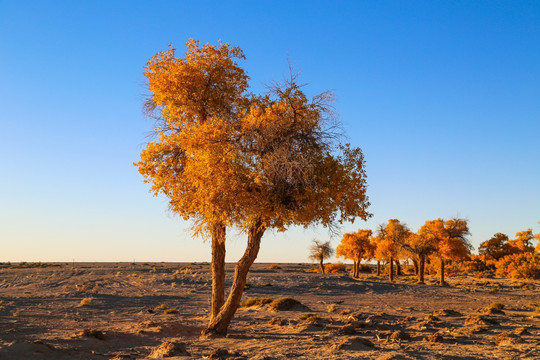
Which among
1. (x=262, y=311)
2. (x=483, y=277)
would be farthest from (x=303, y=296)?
(x=483, y=277)

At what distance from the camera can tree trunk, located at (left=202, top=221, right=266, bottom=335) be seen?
53.0 feet

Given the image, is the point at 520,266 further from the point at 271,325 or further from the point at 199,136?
the point at 199,136

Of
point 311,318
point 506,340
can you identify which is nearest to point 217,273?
point 311,318

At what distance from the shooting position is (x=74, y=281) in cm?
4203

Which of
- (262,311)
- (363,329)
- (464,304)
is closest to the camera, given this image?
(363,329)

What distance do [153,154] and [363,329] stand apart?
38.4ft

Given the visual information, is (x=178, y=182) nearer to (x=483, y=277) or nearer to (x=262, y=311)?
(x=262, y=311)

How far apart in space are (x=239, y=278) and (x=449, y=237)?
1478 inches

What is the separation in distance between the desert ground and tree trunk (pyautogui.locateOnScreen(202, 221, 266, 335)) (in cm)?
56

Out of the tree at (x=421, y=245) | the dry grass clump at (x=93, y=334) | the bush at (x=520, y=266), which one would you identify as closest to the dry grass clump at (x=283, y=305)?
the dry grass clump at (x=93, y=334)

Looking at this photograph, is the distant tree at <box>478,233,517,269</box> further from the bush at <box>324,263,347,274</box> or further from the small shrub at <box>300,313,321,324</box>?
the small shrub at <box>300,313,321,324</box>

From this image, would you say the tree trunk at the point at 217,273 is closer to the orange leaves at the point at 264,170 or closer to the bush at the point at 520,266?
the orange leaves at the point at 264,170

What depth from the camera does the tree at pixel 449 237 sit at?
46.6 metres

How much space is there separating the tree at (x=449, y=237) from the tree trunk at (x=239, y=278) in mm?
35823
